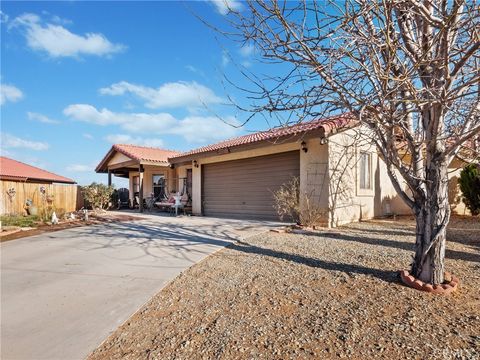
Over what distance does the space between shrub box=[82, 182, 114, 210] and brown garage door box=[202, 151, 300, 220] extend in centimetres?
728

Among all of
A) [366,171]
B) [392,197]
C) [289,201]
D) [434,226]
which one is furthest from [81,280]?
[392,197]

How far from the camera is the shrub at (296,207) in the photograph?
8.69m

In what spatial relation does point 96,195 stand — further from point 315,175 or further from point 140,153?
point 315,175

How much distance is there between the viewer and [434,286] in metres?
3.53

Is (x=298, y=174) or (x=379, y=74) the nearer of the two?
(x=379, y=74)

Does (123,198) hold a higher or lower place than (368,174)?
lower

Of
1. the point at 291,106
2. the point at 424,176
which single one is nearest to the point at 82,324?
the point at 291,106

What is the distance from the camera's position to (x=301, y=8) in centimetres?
344

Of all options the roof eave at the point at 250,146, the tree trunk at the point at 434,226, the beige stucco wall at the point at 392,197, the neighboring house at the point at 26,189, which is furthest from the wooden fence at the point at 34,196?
the tree trunk at the point at 434,226

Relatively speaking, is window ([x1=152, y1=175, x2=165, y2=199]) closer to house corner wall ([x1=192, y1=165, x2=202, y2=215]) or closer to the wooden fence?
the wooden fence

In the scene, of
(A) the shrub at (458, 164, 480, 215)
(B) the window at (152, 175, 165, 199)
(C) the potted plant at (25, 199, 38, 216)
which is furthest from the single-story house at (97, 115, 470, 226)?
(C) the potted plant at (25, 199, 38, 216)

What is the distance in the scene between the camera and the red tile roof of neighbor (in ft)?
61.6

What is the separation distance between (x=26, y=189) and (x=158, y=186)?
7.13 meters

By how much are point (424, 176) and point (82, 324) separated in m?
4.87
